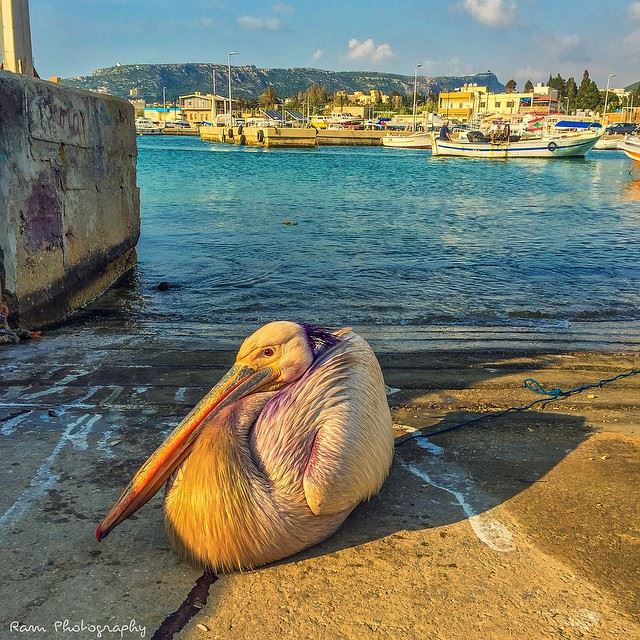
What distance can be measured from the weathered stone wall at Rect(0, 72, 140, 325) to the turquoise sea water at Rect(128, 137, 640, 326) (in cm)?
109

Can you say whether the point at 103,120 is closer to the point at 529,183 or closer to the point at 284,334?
the point at 284,334

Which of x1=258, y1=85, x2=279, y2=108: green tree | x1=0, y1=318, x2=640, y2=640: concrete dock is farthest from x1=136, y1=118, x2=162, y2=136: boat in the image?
x1=0, y1=318, x2=640, y2=640: concrete dock

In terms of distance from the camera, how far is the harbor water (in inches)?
391

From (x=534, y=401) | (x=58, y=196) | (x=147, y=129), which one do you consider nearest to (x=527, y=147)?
(x=58, y=196)

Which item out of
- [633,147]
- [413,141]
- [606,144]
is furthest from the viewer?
[413,141]

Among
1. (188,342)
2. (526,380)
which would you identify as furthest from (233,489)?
(188,342)

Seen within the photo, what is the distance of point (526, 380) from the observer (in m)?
5.57

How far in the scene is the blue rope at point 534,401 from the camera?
4.41 meters

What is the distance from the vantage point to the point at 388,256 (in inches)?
584

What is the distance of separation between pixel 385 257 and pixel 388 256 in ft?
0.50

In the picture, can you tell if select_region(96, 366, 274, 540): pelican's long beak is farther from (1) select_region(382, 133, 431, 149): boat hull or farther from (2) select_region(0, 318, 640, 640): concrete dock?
(1) select_region(382, 133, 431, 149): boat hull

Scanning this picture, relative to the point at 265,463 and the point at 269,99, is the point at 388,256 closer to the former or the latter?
the point at 265,463

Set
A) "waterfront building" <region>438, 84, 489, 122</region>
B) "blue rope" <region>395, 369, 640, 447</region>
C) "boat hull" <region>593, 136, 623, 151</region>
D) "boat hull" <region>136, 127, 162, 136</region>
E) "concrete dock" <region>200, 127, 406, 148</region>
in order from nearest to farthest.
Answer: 1. "blue rope" <region>395, 369, 640, 447</region>
2. "boat hull" <region>593, 136, 623, 151</region>
3. "concrete dock" <region>200, 127, 406, 148</region>
4. "boat hull" <region>136, 127, 162, 136</region>
5. "waterfront building" <region>438, 84, 489, 122</region>

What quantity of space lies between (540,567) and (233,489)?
53.9 inches
